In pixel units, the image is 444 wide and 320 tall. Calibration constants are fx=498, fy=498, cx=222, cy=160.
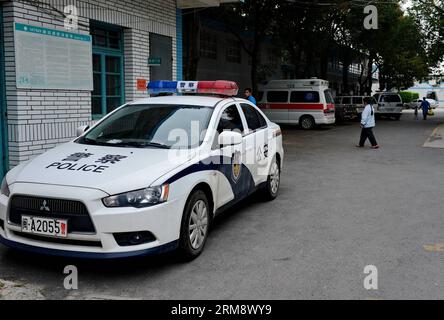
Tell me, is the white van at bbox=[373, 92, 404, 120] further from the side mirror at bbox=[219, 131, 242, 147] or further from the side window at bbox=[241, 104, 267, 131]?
the side mirror at bbox=[219, 131, 242, 147]

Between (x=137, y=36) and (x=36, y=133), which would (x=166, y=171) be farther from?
(x=137, y=36)

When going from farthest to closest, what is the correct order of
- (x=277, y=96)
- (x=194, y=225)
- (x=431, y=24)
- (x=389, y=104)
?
(x=389, y=104)
(x=431, y=24)
(x=277, y=96)
(x=194, y=225)

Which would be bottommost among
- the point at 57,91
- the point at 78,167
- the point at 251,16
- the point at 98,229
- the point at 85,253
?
the point at 85,253

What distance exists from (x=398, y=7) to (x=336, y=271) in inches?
1101

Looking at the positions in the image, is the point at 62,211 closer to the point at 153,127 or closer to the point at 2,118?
the point at 153,127

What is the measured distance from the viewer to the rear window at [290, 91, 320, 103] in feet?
74.2

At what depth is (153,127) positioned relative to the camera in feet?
18.7

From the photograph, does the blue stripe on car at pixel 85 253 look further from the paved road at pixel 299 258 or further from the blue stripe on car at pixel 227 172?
the blue stripe on car at pixel 227 172

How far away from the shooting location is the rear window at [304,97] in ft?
74.2

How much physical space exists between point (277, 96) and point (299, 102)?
115 cm

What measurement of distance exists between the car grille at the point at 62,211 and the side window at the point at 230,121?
209 centimetres

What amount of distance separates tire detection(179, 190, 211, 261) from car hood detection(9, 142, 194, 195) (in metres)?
0.43

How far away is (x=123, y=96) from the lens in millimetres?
10664

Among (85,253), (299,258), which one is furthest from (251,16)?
(85,253)
